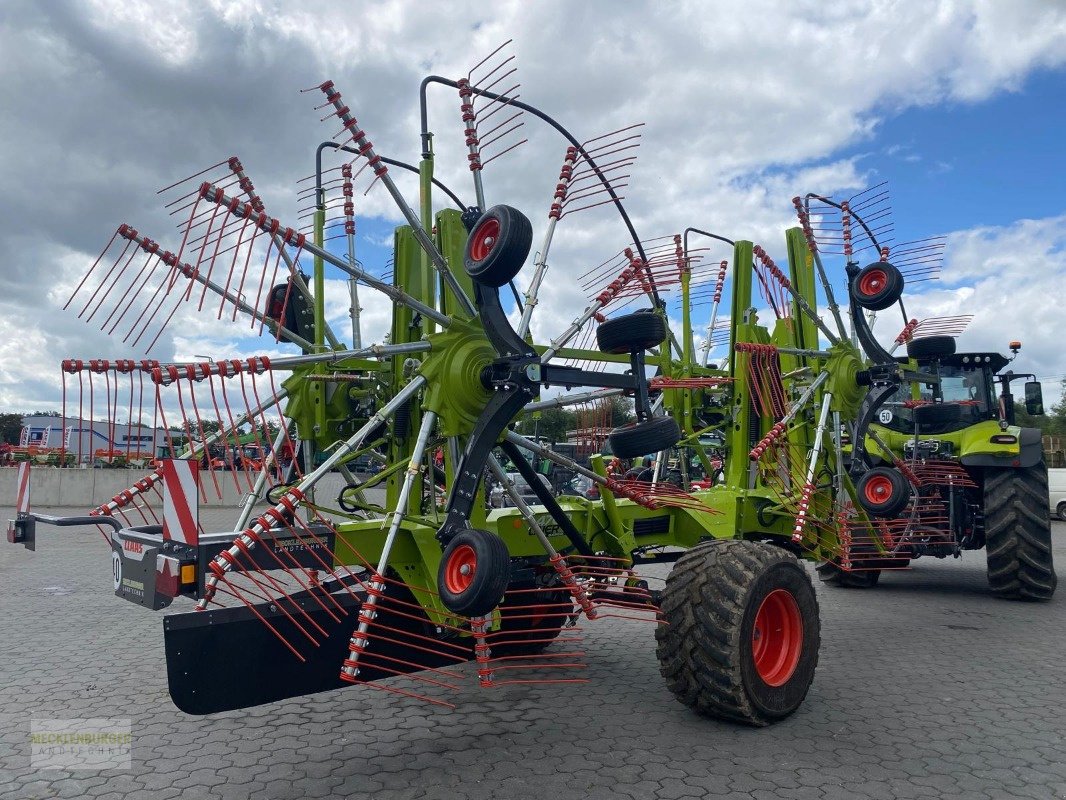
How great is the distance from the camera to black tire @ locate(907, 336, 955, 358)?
8.35 m

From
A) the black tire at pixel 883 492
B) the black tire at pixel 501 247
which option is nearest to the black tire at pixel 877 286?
the black tire at pixel 883 492

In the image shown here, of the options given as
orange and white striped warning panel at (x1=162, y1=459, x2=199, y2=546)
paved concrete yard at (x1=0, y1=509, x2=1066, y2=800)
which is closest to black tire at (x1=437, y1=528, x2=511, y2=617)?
paved concrete yard at (x1=0, y1=509, x2=1066, y2=800)

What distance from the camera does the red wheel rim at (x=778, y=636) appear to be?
4.95m

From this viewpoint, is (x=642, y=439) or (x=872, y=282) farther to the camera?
(x=872, y=282)

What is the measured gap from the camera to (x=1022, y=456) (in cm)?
871

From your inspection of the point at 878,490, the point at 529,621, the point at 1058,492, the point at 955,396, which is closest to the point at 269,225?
the point at 529,621

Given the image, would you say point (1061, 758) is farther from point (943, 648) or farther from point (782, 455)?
point (782, 455)

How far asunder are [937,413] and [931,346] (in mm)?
1487

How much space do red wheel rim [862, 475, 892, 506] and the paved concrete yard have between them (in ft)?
3.87

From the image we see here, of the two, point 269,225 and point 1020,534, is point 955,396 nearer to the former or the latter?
point 1020,534

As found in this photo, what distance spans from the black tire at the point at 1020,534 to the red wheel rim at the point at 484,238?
7.08m

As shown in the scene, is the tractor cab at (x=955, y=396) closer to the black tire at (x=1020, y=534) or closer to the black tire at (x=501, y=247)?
the black tire at (x=1020, y=534)

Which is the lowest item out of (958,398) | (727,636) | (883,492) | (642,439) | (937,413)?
(727,636)

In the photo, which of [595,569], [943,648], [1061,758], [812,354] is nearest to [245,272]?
[595,569]
